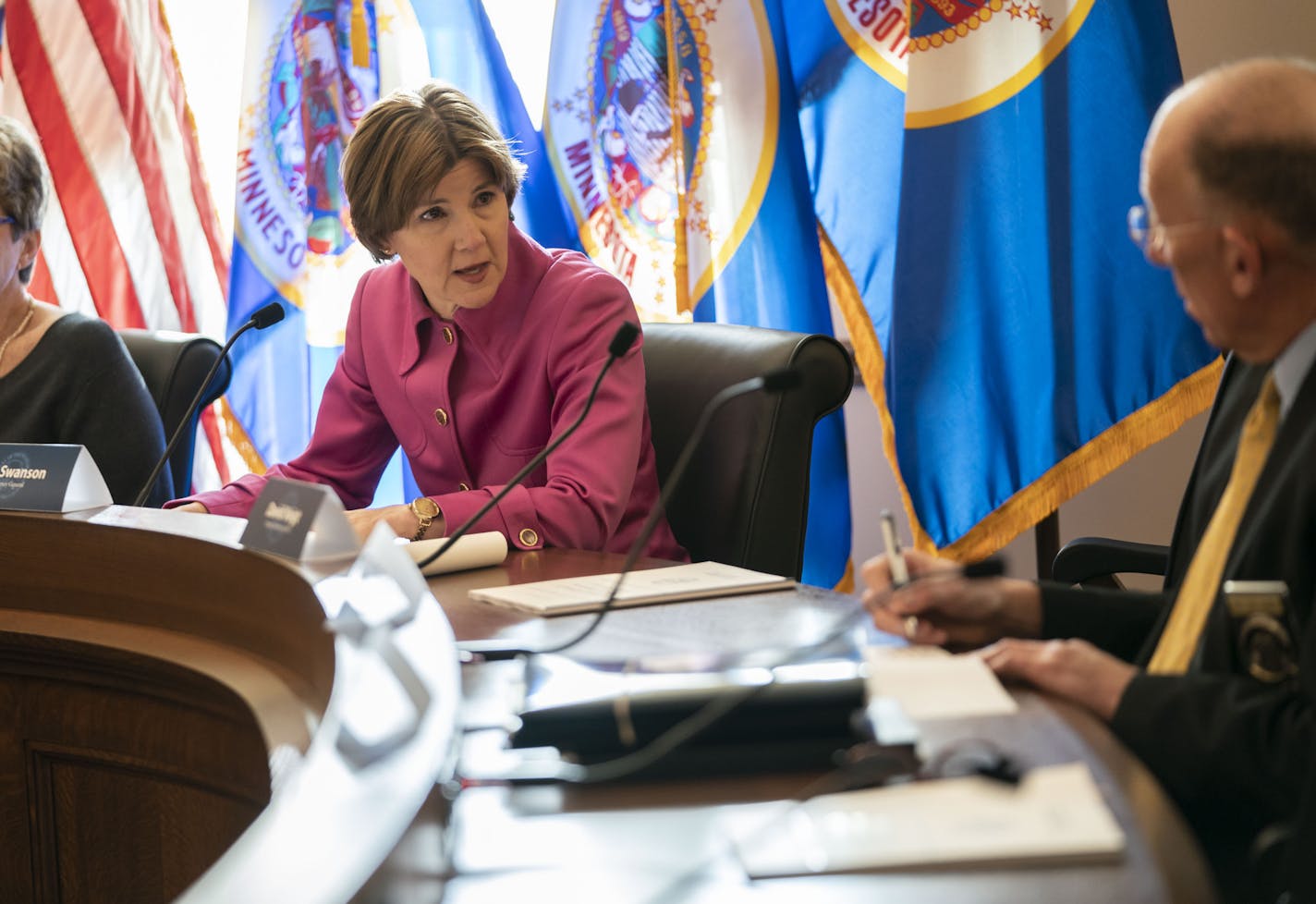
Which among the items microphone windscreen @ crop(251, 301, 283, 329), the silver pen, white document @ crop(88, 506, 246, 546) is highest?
microphone windscreen @ crop(251, 301, 283, 329)

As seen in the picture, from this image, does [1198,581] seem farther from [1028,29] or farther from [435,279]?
[1028,29]

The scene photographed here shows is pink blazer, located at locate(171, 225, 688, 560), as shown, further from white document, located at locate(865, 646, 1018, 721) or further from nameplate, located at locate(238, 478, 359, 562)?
white document, located at locate(865, 646, 1018, 721)

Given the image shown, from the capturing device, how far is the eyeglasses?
110 centimetres

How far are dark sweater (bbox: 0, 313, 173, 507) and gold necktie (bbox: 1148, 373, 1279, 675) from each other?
5.98 feet

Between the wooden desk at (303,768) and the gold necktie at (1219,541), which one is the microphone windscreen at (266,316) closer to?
the wooden desk at (303,768)

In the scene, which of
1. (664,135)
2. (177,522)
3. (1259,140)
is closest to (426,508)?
(177,522)

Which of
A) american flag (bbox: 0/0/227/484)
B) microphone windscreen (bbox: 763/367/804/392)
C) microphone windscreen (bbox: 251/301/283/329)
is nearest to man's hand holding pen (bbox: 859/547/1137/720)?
microphone windscreen (bbox: 763/367/804/392)

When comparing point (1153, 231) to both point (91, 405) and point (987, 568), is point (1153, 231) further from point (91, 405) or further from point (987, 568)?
point (91, 405)

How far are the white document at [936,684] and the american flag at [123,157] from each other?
8.56 feet

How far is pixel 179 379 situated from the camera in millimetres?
2576

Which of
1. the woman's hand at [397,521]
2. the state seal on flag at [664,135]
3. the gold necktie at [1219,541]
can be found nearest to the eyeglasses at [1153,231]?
the gold necktie at [1219,541]

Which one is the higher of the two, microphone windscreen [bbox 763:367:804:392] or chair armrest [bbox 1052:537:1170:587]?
microphone windscreen [bbox 763:367:804:392]

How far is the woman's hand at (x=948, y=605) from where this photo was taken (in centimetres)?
121

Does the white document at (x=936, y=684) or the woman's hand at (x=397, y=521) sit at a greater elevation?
the white document at (x=936, y=684)
